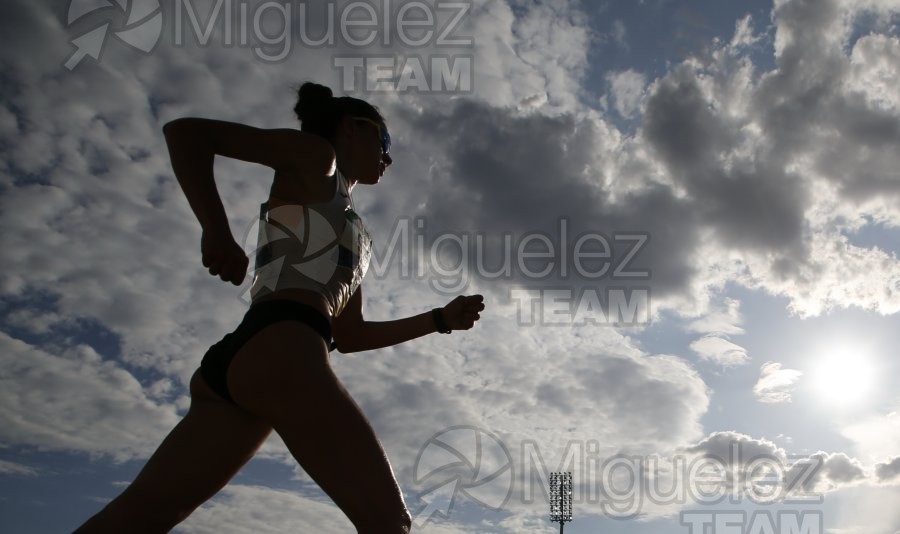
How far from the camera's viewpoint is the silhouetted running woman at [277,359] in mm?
2391

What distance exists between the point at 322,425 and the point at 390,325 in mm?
1455

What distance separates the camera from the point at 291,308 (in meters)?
2.63

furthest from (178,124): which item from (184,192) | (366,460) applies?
(366,460)

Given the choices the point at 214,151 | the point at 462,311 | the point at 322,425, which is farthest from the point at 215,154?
the point at 462,311

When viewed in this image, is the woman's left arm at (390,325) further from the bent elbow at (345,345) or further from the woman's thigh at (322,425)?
the woman's thigh at (322,425)

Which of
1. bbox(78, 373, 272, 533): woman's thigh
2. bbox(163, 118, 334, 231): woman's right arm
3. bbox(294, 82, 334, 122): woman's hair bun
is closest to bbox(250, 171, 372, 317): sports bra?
bbox(163, 118, 334, 231): woman's right arm

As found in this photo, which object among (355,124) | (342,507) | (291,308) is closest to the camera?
(342,507)

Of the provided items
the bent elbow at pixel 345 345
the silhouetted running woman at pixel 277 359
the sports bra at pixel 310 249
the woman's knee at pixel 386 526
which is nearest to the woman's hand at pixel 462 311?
the bent elbow at pixel 345 345

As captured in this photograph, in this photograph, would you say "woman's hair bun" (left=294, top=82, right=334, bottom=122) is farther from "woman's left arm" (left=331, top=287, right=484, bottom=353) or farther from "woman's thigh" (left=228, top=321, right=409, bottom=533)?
"woman's thigh" (left=228, top=321, right=409, bottom=533)

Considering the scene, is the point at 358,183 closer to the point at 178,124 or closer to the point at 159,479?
the point at 178,124

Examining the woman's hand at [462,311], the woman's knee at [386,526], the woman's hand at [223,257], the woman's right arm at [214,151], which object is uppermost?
the woman's right arm at [214,151]

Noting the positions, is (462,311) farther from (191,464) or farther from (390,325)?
(191,464)

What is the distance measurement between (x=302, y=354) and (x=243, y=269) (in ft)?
1.26

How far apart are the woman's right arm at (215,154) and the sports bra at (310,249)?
245 millimetres
